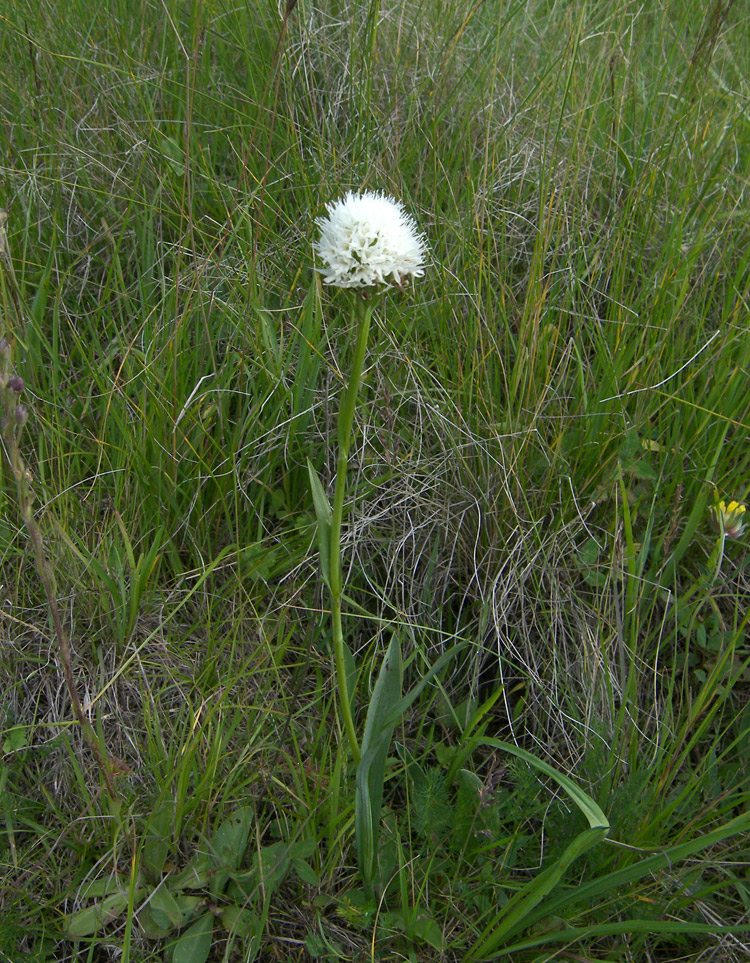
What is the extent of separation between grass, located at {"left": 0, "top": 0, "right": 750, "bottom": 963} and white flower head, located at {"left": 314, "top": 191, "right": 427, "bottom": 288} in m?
0.46

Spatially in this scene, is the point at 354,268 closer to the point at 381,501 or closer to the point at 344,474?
the point at 344,474

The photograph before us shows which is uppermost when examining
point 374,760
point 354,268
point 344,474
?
point 354,268

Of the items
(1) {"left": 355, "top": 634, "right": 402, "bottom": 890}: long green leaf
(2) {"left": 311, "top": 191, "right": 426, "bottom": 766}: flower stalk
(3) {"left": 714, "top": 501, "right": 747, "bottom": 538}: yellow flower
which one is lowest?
(1) {"left": 355, "top": 634, "right": 402, "bottom": 890}: long green leaf

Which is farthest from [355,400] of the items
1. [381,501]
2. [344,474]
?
[381,501]

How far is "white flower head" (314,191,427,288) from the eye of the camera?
1064 mm

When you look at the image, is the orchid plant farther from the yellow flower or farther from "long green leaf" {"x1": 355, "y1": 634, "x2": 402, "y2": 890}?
the yellow flower

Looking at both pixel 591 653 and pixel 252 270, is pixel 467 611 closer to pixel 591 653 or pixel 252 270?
pixel 591 653

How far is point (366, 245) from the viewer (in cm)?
107

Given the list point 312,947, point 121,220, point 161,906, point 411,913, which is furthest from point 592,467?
point 121,220

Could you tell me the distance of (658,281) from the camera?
1791 millimetres

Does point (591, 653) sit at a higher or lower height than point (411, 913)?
higher

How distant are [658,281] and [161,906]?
1615mm

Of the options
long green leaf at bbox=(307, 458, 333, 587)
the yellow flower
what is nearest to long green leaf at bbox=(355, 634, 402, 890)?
long green leaf at bbox=(307, 458, 333, 587)

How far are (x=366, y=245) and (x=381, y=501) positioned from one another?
69 cm
